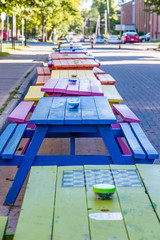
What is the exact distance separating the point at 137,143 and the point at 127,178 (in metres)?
1.58

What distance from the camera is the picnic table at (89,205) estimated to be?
2.27 m

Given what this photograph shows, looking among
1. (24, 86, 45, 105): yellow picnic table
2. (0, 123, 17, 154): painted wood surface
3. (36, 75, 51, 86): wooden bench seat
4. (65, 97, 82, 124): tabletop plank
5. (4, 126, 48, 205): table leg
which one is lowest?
(4, 126, 48, 205): table leg

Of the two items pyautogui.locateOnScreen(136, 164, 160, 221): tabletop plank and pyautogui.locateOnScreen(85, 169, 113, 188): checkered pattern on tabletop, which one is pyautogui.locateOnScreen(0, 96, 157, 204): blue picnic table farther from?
pyautogui.locateOnScreen(85, 169, 113, 188): checkered pattern on tabletop

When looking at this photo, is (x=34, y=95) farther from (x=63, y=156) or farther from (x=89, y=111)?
(x=63, y=156)

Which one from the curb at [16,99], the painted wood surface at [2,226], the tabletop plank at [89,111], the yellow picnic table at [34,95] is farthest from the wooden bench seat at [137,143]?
the curb at [16,99]

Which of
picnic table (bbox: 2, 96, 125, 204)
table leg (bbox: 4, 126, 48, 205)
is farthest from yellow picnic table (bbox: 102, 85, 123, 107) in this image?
table leg (bbox: 4, 126, 48, 205)

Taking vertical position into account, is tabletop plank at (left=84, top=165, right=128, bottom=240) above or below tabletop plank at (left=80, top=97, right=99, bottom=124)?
below

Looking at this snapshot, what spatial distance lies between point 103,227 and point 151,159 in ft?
6.65

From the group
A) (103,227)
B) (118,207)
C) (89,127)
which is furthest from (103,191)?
(89,127)

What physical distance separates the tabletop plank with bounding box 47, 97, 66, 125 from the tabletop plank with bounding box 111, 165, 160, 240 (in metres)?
1.35

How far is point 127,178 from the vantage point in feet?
10.1

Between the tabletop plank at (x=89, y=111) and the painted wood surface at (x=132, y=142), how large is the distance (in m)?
0.42

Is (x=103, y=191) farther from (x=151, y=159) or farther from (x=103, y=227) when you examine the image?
(x=151, y=159)

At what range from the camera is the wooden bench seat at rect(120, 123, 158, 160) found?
4.23 meters
